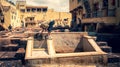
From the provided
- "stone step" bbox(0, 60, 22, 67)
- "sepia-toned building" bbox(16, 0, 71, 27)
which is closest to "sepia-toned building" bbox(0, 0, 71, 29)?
"sepia-toned building" bbox(16, 0, 71, 27)

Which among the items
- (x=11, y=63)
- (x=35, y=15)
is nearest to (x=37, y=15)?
(x=35, y=15)

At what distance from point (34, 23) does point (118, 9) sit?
4535cm

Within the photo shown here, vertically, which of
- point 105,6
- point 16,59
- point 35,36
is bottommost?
point 16,59

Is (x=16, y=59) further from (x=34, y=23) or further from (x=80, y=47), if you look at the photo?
(x=34, y=23)

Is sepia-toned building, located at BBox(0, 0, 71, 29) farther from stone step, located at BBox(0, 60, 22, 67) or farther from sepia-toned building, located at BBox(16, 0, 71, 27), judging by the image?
stone step, located at BBox(0, 60, 22, 67)

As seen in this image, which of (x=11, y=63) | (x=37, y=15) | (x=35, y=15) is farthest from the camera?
(x=37, y=15)

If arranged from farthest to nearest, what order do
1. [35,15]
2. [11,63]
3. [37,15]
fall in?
[37,15] < [35,15] < [11,63]

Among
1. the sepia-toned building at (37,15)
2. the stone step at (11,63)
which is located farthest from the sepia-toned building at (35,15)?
the stone step at (11,63)

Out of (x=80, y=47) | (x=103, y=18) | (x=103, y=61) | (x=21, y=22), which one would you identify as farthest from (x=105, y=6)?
(x=21, y=22)

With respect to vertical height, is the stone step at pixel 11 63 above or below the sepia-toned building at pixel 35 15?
below

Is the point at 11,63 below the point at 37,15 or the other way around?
below

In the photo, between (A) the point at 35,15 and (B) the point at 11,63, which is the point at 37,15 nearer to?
(A) the point at 35,15

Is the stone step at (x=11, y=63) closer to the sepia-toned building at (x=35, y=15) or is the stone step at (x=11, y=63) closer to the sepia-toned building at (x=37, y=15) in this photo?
the sepia-toned building at (x=35, y=15)

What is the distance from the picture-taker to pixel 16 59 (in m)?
13.0
